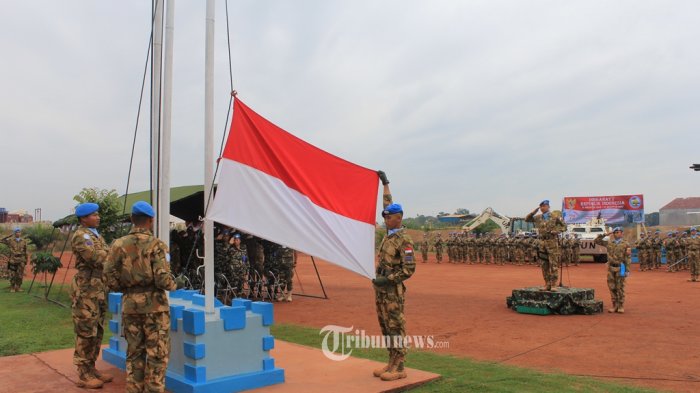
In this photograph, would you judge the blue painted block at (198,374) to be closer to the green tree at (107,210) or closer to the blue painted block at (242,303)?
the blue painted block at (242,303)

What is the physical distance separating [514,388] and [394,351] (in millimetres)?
1164

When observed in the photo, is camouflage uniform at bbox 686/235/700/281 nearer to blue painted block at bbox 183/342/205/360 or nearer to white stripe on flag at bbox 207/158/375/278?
white stripe on flag at bbox 207/158/375/278

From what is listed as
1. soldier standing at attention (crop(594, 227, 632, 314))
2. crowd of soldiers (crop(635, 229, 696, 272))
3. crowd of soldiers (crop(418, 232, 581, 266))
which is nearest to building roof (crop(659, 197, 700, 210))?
crowd of soldiers (crop(418, 232, 581, 266))

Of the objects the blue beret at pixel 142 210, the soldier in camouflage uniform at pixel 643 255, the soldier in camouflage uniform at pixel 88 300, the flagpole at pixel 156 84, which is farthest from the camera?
the soldier in camouflage uniform at pixel 643 255

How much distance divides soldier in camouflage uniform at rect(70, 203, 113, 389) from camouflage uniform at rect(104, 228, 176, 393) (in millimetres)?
1118

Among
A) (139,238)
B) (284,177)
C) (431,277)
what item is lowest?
(431,277)

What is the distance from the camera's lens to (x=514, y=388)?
5027 mm

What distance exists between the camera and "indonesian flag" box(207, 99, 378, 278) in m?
4.84

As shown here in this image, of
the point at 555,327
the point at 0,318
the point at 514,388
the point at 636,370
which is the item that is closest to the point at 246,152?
the point at 514,388

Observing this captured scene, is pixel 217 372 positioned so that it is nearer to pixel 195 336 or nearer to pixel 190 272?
pixel 195 336

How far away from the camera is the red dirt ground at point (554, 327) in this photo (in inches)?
257

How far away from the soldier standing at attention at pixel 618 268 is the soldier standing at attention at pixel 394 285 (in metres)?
7.23

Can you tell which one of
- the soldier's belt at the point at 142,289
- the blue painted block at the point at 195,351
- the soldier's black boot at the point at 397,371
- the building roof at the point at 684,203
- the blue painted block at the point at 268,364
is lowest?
the soldier's black boot at the point at 397,371

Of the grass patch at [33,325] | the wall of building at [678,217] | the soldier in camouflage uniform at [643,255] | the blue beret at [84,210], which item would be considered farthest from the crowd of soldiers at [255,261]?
the wall of building at [678,217]
